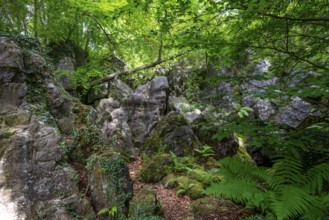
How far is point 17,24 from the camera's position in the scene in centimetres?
792

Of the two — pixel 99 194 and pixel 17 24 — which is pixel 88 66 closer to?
pixel 17 24

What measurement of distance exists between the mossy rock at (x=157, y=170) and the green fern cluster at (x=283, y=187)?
113 inches

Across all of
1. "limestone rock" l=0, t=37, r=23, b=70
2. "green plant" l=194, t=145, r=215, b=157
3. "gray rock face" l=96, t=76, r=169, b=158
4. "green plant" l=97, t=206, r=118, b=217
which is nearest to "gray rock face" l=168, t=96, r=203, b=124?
"gray rock face" l=96, t=76, r=169, b=158

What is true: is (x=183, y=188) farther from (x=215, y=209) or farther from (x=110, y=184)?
(x=110, y=184)

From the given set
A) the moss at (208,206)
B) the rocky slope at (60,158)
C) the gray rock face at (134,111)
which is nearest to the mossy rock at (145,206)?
the rocky slope at (60,158)

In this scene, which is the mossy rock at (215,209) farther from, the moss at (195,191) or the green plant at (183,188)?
Answer: the green plant at (183,188)

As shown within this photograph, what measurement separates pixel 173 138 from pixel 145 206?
3511 mm

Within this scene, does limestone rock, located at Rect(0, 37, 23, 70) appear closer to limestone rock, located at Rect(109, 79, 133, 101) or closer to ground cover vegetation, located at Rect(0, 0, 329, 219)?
ground cover vegetation, located at Rect(0, 0, 329, 219)

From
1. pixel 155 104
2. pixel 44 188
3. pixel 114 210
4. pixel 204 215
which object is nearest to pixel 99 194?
pixel 114 210

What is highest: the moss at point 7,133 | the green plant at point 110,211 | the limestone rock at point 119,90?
the limestone rock at point 119,90

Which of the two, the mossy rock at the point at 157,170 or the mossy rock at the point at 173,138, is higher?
the mossy rock at the point at 173,138

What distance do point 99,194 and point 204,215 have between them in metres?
2.09

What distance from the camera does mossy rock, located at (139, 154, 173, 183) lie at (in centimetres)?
638

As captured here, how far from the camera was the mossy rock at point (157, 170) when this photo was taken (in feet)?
20.9
